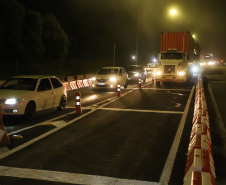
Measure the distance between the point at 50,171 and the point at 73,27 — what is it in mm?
50804

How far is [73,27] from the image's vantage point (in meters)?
54.6

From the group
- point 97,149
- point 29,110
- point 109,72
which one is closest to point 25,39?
point 109,72

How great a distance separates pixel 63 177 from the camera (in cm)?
541

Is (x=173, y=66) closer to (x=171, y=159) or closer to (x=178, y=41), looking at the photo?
(x=178, y=41)

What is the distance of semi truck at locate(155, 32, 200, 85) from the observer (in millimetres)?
24219

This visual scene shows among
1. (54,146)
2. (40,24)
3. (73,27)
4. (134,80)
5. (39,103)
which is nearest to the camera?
(54,146)

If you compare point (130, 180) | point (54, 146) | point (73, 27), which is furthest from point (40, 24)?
point (130, 180)

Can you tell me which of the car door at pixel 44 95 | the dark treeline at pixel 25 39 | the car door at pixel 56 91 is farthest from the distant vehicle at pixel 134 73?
the car door at pixel 44 95

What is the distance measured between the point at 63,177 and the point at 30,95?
552cm

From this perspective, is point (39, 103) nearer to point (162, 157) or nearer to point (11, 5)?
point (162, 157)

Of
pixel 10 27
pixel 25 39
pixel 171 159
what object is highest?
pixel 10 27

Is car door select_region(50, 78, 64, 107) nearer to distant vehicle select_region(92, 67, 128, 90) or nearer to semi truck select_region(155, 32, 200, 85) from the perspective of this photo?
distant vehicle select_region(92, 67, 128, 90)

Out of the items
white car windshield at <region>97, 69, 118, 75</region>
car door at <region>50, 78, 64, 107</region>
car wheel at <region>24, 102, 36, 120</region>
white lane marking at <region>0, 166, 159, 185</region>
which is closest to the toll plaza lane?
white lane marking at <region>0, 166, 159, 185</region>

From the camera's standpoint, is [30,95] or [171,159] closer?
[171,159]
